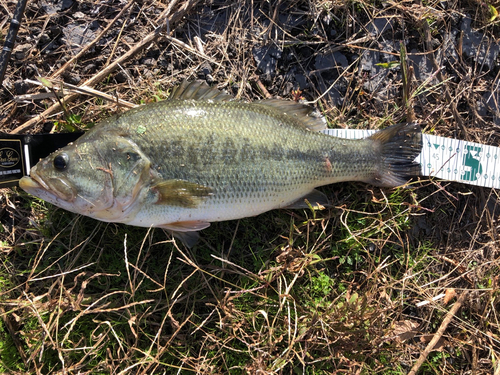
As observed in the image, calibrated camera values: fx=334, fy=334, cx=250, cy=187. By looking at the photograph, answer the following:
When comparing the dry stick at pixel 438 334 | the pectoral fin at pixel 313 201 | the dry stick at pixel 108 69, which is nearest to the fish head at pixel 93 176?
the dry stick at pixel 108 69

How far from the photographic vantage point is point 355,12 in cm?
339

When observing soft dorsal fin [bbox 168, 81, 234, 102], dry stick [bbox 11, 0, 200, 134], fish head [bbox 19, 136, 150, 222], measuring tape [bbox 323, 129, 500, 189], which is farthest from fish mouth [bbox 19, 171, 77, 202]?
measuring tape [bbox 323, 129, 500, 189]

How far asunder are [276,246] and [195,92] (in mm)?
1555

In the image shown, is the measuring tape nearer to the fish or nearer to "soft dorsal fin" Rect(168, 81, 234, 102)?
the fish

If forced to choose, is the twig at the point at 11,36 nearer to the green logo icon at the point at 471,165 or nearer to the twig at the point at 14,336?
the twig at the point at 14,336

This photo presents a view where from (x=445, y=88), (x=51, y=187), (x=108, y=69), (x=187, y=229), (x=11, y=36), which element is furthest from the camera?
(x=445, y=88)

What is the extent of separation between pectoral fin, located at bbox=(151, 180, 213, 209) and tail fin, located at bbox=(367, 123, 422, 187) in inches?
61.8

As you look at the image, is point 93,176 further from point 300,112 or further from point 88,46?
point 300,112

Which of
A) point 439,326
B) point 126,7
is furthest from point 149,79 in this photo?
point 439,326

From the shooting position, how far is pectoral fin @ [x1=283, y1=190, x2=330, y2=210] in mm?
2949

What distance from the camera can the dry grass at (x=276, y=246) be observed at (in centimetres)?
295

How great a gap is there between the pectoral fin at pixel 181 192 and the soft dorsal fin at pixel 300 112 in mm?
956

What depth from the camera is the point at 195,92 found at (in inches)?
111

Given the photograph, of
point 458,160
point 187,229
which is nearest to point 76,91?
point 187,229
